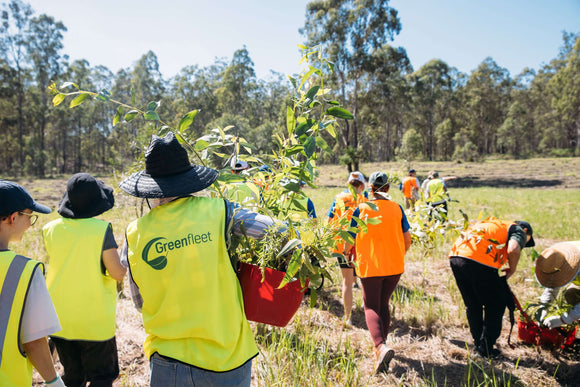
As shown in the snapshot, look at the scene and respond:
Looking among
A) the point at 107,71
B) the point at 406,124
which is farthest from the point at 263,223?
the point at 406,124

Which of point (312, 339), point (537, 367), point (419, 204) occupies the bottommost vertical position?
point (537, 367)

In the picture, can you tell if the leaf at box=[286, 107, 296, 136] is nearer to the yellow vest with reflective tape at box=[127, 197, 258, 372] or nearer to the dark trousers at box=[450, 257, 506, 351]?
the yellow vest with reflective tape at box=[127, 197, 258, 372]

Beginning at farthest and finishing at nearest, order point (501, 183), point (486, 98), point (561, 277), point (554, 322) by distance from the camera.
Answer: point (486, 98), point (501, 183), point (554, 322), point (561, 277)

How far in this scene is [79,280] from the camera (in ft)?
7.62

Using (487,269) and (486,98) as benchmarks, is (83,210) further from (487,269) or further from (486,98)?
(486,98)

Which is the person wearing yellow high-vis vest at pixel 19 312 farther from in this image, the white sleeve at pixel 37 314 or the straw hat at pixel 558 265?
the straw hat at pixel 558 265

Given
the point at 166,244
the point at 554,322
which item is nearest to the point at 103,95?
the point at 166,244

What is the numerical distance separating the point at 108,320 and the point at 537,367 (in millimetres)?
3893

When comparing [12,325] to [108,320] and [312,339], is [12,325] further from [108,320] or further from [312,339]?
[312,339]

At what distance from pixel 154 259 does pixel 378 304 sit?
263cm

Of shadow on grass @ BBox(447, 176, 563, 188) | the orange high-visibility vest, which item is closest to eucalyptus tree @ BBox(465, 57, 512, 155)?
shadow on grass @ BBox(447, 176, 563, 188)

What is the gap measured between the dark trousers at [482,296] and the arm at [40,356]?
3.51m

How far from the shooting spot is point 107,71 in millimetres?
49094

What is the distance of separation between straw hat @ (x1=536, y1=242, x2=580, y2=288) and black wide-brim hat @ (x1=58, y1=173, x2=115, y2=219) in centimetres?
400
